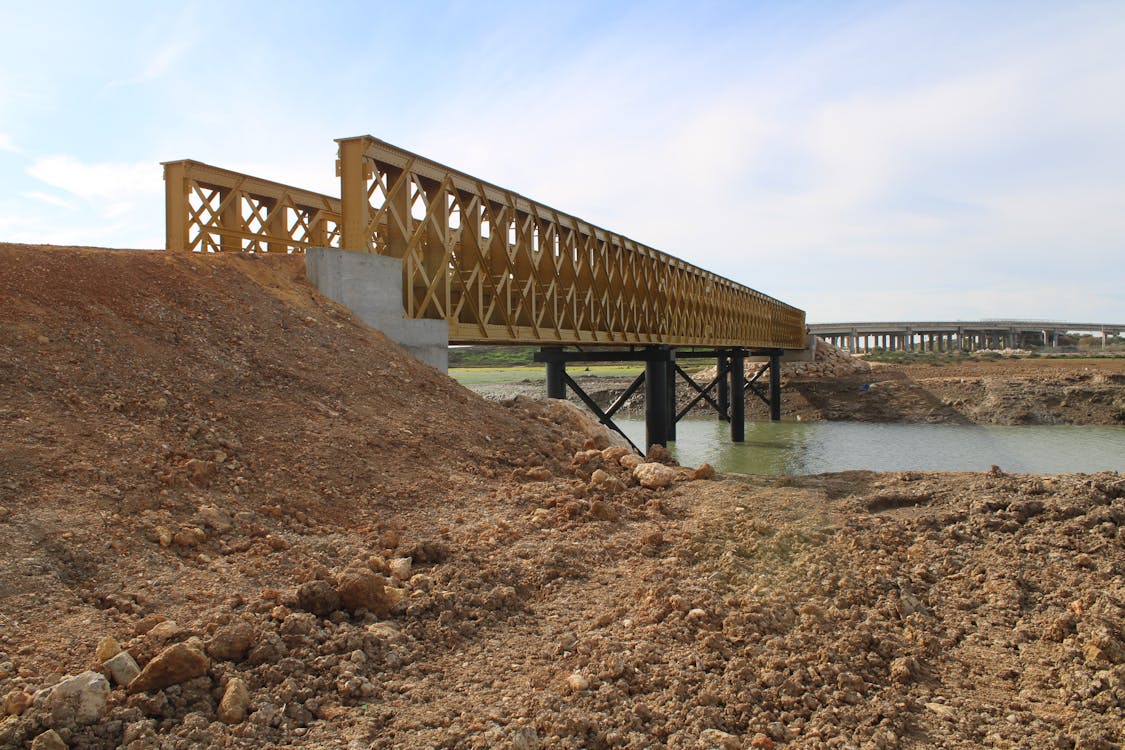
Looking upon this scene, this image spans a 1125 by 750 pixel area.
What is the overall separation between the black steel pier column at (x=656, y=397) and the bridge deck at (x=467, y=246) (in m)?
0.59

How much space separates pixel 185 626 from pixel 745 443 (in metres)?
28.9

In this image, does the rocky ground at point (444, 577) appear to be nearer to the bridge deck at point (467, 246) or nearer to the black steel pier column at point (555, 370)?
the bridge deck at point (467, 246)

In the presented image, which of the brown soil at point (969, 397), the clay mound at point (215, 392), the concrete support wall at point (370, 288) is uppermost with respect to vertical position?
the concrete support wall at point (370, 288)

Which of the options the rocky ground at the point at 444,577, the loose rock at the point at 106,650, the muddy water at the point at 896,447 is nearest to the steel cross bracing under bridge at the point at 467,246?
the rocky ground at the point at 444,577

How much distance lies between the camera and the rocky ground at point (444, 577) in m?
3.47

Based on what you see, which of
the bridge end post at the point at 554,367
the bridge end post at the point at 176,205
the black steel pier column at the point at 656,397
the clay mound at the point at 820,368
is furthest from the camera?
the clay mound at the point at 820,368

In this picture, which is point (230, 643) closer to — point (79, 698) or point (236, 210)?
point (79, 698)

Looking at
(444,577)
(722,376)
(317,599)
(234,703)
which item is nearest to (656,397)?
(722,376)

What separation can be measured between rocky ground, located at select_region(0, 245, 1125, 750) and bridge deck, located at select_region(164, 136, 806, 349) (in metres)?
3.51

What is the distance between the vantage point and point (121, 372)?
6656 millimetres

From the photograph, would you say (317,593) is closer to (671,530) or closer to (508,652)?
(508,652)

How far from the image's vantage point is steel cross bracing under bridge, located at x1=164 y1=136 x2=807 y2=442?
1107 centimetres

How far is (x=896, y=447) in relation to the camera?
91.5 ft

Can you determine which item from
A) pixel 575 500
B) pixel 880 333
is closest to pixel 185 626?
pixel 575 500
